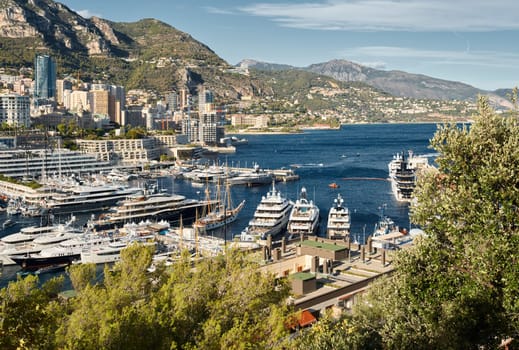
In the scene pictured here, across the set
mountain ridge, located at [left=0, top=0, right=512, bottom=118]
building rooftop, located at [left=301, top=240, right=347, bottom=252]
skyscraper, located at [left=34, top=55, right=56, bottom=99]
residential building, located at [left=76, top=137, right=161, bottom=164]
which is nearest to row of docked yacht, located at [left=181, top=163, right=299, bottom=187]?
residential building, located at [left=76, top=137, right=161, bottom=164]

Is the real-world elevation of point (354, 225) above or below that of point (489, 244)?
below

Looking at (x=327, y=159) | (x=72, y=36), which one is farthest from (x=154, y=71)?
(x=327, y=159)

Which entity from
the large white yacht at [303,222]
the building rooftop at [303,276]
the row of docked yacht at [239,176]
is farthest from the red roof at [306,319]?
the row of docked yacht at [239,176]

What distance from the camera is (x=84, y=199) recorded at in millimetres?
34281

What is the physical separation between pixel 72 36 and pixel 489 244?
13754 centimetres

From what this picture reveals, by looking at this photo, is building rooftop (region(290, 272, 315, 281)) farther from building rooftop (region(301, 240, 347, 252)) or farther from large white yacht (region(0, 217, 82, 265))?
large white yacht (region(0, 217, 82, 265))

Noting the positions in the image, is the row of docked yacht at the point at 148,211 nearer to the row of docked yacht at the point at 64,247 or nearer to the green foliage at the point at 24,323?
the row of docked yacht at the point at 64,247

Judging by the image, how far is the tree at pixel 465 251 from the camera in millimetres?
6082

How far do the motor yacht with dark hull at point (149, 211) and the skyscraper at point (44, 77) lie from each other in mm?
75943

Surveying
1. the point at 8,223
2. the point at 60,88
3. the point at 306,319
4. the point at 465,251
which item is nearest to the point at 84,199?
the point at 8,223

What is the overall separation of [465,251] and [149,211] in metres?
26.0

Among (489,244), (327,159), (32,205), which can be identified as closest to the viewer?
(489,244)

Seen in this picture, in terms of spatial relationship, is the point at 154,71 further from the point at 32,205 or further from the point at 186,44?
the point at 32,205

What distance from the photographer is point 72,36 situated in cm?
13088
